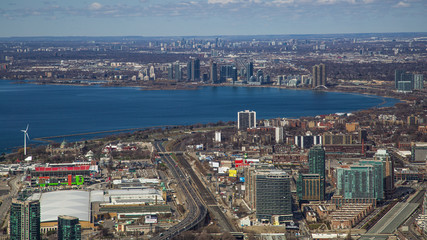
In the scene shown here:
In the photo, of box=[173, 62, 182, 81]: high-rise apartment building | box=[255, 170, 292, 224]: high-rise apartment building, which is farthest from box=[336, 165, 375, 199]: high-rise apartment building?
box=[173, 62, 182, 81]: high-rise apartment building

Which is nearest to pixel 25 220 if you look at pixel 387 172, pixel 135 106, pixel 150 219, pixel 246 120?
pixel 150 219

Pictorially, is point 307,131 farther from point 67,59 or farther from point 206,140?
point 67,59

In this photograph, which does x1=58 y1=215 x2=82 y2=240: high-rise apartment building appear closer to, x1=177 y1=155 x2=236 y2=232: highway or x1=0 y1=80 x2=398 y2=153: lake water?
x1=177 y1=155 x2=236 y2=232: highway

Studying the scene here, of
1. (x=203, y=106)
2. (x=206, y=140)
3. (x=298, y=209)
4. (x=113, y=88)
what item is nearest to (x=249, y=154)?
(x=206, y=140)

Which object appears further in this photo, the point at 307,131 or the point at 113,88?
the point at 113,88

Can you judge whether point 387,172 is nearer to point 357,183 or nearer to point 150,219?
point 357,183

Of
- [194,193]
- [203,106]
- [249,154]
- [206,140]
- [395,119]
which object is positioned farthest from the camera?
[203,106]
